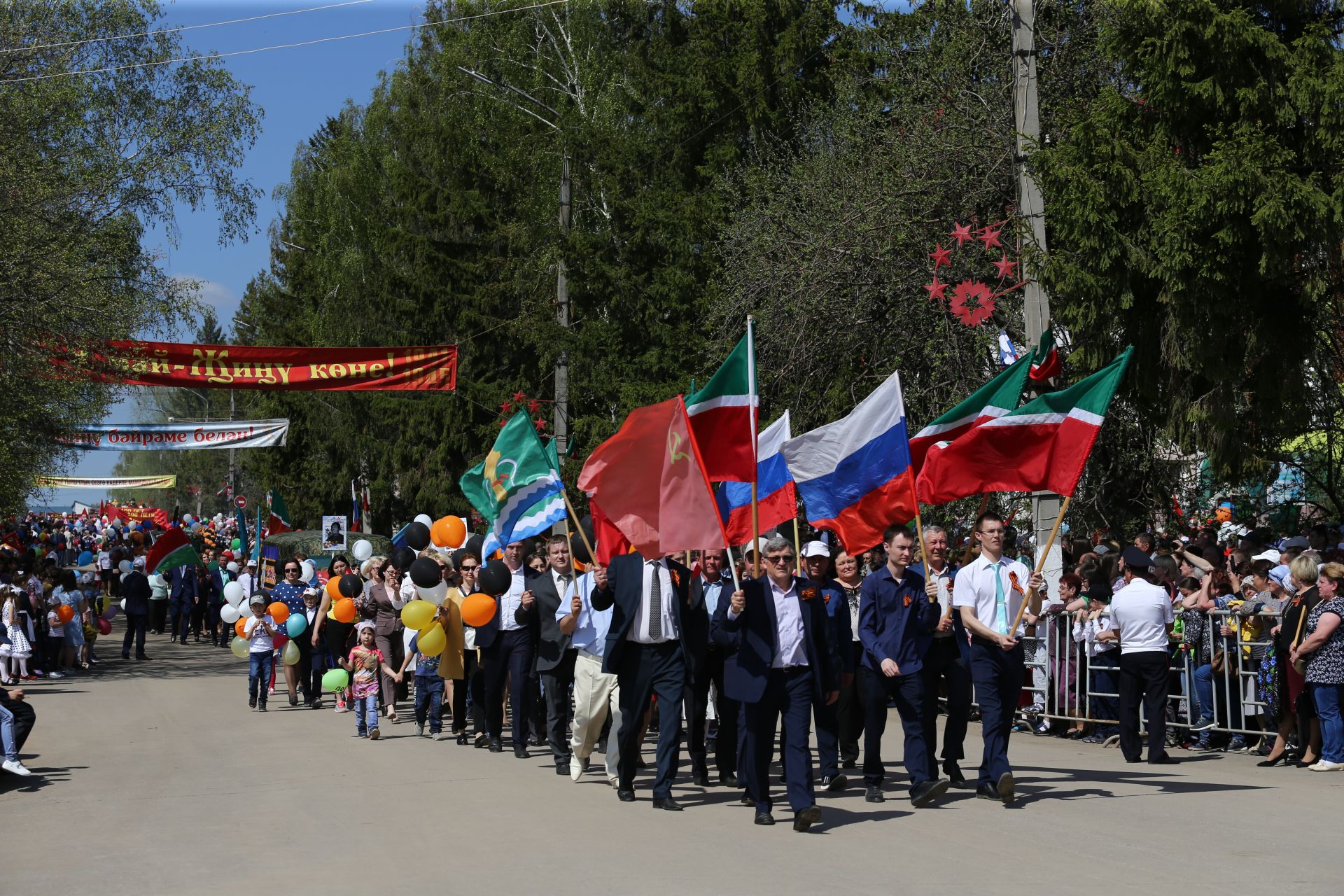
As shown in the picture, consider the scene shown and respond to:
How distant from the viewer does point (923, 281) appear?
67.1 ft

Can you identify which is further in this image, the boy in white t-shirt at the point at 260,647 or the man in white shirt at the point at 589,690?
the boy in white t-shirt at the point at 260,647

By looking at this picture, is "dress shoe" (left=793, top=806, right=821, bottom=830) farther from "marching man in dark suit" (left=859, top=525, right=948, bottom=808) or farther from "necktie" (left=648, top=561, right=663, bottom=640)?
"necktie" (left=648, top=561, right=663, bottom=640)

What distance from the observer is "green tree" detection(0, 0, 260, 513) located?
23.2 m

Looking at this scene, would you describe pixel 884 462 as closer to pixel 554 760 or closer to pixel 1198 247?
pixel 554 760

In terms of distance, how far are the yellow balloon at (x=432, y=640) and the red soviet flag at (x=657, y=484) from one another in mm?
4093

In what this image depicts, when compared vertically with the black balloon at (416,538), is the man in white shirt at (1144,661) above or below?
below

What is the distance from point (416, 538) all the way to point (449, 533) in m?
0.37

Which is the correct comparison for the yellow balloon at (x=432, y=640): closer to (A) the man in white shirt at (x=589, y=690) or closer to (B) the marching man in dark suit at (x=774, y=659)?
(A) the man in white shirt at (x=589, y=690)

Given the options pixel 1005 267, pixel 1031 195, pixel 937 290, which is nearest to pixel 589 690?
pixel 1031 195

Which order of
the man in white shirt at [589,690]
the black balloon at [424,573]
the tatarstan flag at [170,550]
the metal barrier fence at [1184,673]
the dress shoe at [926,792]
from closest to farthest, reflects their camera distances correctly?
the dress shoe at [926,792], the man in white shirt at [589,690], the metal barrier fence at [1184,673], the black balloon at [424,573], the tatarstan flag at [170,550]

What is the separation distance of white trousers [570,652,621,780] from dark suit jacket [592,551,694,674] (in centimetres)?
99

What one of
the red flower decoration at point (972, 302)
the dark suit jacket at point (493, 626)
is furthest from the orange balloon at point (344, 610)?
the red flower decoration at point (972, 302)

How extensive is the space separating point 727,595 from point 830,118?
17.9 metres

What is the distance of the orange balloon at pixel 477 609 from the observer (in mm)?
13281
